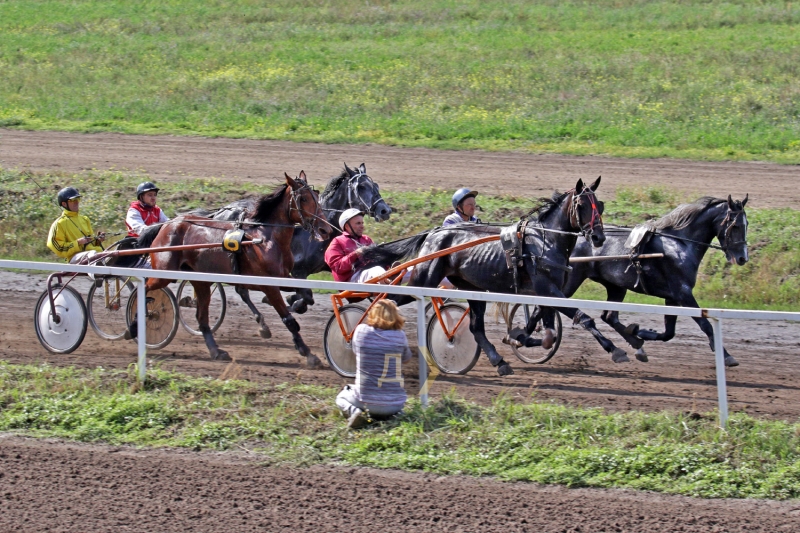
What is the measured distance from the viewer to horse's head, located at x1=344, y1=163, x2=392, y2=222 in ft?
37.9

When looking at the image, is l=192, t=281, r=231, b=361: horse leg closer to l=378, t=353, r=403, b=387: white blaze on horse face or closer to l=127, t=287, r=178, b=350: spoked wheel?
l=127, t=287, r=178, b=350: spoked wheel

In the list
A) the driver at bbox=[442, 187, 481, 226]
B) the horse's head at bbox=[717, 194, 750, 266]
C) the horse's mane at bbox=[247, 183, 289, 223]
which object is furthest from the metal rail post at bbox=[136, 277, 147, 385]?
the horse's head at bbox=[717, 194, 750, 266]

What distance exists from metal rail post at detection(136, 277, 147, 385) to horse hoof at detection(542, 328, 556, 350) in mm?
3484

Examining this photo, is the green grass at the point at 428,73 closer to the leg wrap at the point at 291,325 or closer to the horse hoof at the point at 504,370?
the horse hoof at the point at 504,370

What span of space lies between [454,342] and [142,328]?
2596 millimetres

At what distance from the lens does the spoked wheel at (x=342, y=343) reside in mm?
7906

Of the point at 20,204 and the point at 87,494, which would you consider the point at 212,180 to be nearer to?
the point at 20,204

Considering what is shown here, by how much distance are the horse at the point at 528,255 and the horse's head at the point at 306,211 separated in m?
0.66

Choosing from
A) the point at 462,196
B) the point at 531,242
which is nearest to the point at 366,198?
the point at 462,196

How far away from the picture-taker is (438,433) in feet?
22.7

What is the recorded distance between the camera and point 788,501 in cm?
591

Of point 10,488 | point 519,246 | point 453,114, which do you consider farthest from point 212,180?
point 10,488

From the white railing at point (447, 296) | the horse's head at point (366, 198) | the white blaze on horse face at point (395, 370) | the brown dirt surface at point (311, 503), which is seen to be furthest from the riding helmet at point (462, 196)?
the brown dirt surface at point (311, 503)

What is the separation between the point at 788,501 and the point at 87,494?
4.35 metres
